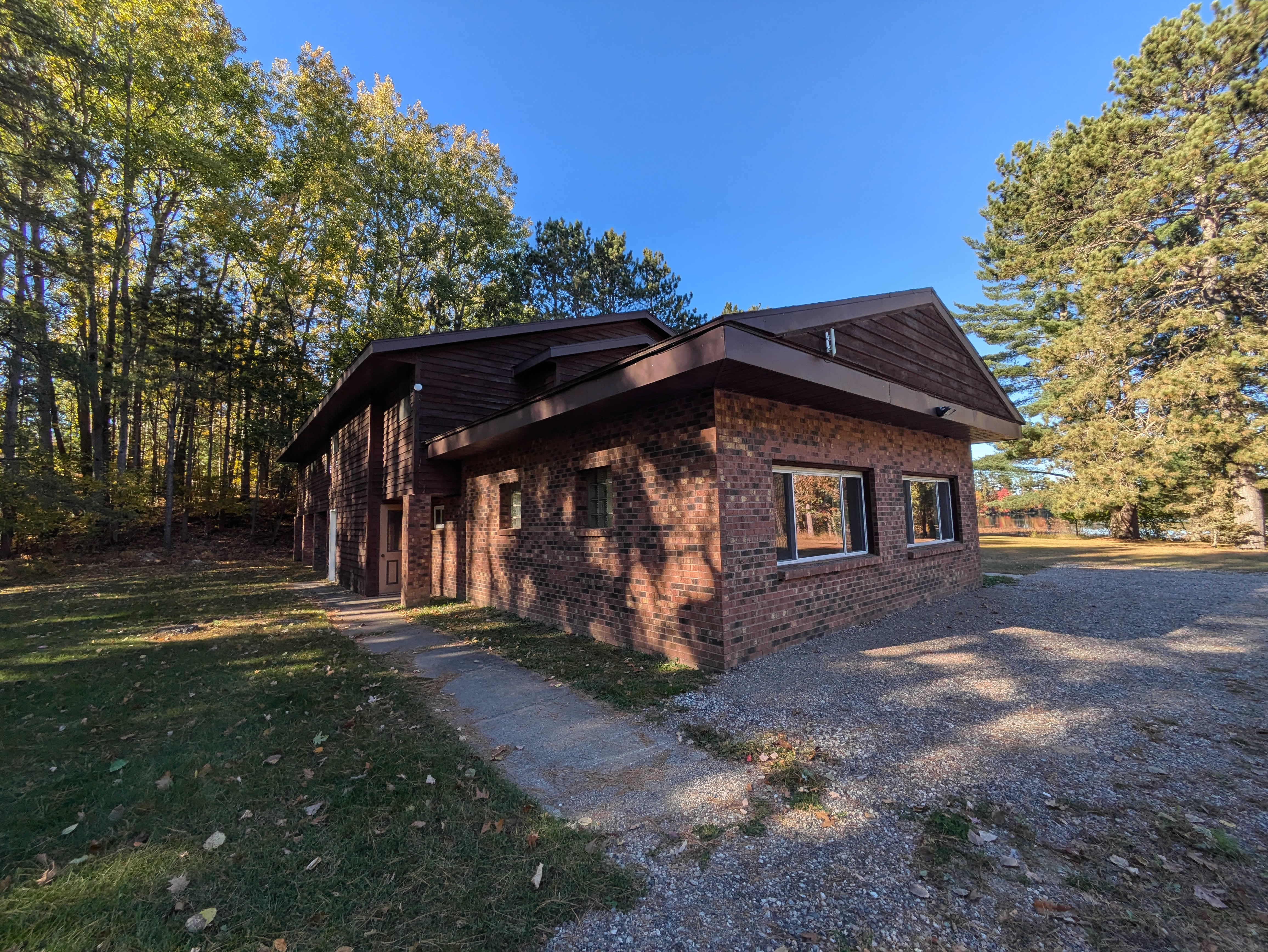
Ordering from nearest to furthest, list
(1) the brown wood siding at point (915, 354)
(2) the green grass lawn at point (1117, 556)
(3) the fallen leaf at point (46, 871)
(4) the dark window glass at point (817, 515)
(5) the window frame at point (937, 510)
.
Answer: (3) the fallen leaf at point (46, 871)
(1) the brown wood siding at point (915, 354)
(4) the dark window glass at point (817, 515)
(5) the window frame at point (937, 510)
(2) the green grass lawn at point (1117, 556)

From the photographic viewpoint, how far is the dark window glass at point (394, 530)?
1209 centimetres

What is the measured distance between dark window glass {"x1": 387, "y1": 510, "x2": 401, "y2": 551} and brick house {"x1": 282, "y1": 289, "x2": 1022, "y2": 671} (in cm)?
7

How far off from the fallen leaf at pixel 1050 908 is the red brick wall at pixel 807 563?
3.09m

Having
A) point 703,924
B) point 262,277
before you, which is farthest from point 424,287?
point 703,924

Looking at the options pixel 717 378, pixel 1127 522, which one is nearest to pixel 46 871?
pixel 717 378

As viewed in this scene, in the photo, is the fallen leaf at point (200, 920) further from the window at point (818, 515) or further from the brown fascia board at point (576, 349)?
the brown fascia board at point (576, 349)

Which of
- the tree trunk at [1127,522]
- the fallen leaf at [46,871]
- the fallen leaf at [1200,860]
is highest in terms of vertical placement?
the tree trunk at [1127,522]

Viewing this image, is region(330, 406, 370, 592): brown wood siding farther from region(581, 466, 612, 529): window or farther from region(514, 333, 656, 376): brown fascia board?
region(581, 466, 612, 529): window

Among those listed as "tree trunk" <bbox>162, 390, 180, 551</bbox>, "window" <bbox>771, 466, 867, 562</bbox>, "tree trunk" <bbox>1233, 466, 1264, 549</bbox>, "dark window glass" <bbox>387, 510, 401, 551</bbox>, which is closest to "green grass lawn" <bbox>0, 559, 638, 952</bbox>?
"window" <bbox>771, 466, 867, 562</bbox>

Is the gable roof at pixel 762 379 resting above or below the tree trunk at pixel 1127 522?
above

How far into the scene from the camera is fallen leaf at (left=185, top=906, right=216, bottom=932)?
2096 mm

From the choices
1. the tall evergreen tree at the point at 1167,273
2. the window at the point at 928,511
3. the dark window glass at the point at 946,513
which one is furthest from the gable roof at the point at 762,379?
the tall evergreen tree at the point at 1167,273

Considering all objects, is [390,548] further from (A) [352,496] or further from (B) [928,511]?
(B) [928,511]

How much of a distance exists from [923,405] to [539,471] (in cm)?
571
